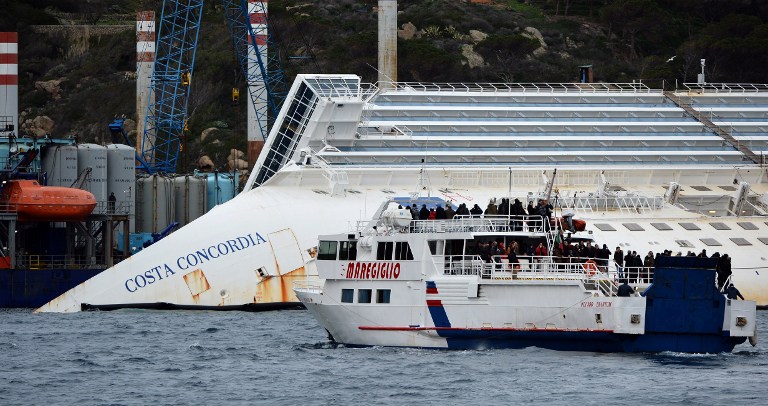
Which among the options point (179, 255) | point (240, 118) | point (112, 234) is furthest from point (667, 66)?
point (179, 255)

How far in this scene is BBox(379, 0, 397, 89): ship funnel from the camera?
98062 millimetres

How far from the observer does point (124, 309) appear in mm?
68250

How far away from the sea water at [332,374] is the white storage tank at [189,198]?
28781 mm

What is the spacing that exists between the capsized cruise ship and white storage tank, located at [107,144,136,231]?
32.8ft

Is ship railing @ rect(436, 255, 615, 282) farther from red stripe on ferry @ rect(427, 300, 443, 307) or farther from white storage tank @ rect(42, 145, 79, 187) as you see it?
white storage tank @ rect(42, 145, 79, 187)

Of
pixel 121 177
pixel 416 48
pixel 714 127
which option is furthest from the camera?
pixel 416 48

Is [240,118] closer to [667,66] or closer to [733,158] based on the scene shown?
[667,66]

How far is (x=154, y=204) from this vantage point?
86.3m

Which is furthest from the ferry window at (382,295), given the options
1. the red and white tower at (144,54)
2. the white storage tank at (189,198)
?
the red and white tower at (144,54)

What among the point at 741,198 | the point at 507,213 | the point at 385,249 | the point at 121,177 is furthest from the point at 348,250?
the point at 121,177

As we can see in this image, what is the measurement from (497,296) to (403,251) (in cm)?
327

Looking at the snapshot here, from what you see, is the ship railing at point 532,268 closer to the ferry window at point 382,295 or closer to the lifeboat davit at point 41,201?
the ferry window at point 382,295

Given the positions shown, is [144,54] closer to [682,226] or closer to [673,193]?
[673,193]

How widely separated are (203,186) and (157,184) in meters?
2.04
